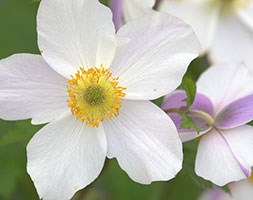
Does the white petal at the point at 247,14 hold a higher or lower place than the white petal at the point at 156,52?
lower

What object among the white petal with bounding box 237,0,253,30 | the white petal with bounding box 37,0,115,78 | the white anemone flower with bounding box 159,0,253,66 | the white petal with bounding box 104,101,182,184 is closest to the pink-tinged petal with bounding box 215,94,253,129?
the white petal with bounding box 104,101,182,184

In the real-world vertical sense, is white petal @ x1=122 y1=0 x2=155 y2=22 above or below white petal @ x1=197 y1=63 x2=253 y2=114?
above

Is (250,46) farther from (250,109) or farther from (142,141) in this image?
(142,141)

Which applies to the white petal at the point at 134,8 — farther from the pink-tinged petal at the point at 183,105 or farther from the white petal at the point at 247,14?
the white petal at the point at 247,14

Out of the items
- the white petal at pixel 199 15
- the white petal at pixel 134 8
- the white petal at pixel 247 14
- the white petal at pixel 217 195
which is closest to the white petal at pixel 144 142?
the white petal at pixel 134 8

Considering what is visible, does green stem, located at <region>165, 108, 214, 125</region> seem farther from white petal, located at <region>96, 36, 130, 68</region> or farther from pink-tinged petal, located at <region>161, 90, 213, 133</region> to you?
white petal, located at <region>96, 36, 130, 68</region>

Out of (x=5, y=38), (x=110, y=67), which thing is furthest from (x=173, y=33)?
(x=5, y=38)

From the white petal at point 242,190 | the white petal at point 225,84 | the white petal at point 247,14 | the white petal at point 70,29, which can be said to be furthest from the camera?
the white petal at point 247,14

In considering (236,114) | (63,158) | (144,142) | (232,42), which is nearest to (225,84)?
(236,114)
